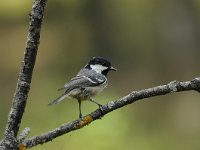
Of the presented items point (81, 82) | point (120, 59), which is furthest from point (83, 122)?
point (120, 59)

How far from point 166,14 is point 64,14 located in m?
2.20

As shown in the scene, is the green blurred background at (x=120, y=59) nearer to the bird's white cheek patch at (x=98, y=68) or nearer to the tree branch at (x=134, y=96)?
the bird's white cheek patch at (x=98, y=68)

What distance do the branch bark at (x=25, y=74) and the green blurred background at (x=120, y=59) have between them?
25.1 ft

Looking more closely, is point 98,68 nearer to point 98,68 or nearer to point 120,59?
point 98,68

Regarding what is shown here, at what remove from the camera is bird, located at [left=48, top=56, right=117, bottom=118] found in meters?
4.73

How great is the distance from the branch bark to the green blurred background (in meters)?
7.64

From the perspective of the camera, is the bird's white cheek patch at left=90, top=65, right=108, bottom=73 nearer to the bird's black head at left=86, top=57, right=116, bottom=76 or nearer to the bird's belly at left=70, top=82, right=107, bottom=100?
the bird's black head at left=86, top=57, right=116, bottom=76

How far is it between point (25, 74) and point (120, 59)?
43.5 ft

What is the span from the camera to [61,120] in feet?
36.1

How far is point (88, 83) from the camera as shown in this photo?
4938 millimetres

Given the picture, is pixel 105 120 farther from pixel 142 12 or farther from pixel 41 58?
pixel 142 12

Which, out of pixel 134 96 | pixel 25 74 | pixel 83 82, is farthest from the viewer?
pixel 83 82

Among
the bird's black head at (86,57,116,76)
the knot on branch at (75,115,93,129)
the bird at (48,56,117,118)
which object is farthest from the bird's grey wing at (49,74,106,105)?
the knot on branch at (75,115,93,129)

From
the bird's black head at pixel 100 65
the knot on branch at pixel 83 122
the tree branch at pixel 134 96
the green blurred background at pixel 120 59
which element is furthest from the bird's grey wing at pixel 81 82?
the green blurred background at pixel 120 59
